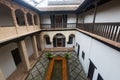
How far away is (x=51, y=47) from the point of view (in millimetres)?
14766

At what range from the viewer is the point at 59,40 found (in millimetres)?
14867

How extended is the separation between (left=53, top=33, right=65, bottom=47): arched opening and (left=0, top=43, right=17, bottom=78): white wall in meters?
7.57

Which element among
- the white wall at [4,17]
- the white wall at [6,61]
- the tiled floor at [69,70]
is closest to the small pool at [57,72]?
the tiled floor at [69,70]

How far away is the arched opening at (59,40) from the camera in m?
14.5

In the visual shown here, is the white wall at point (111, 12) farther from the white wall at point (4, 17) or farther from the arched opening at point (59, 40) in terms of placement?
the white wall at point (4, 17)

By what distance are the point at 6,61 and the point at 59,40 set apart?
29.4ft

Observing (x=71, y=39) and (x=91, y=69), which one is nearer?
(x=91, y=69)

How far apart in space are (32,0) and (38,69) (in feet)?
58.2

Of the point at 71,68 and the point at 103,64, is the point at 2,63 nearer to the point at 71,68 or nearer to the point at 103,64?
the point at 71,68

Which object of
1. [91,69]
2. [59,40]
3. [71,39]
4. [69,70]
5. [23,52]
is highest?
[23,52]

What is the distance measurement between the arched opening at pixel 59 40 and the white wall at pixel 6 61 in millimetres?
7570

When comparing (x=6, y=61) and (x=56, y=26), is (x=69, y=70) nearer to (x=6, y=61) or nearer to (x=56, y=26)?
(x=6, y=61)

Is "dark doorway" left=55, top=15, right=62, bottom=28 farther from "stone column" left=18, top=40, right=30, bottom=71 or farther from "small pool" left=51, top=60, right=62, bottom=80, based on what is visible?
"stone column" left=18, top=40, right=30, bottom=71

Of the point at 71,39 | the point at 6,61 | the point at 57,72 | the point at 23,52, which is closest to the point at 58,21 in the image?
the point at 71,39
